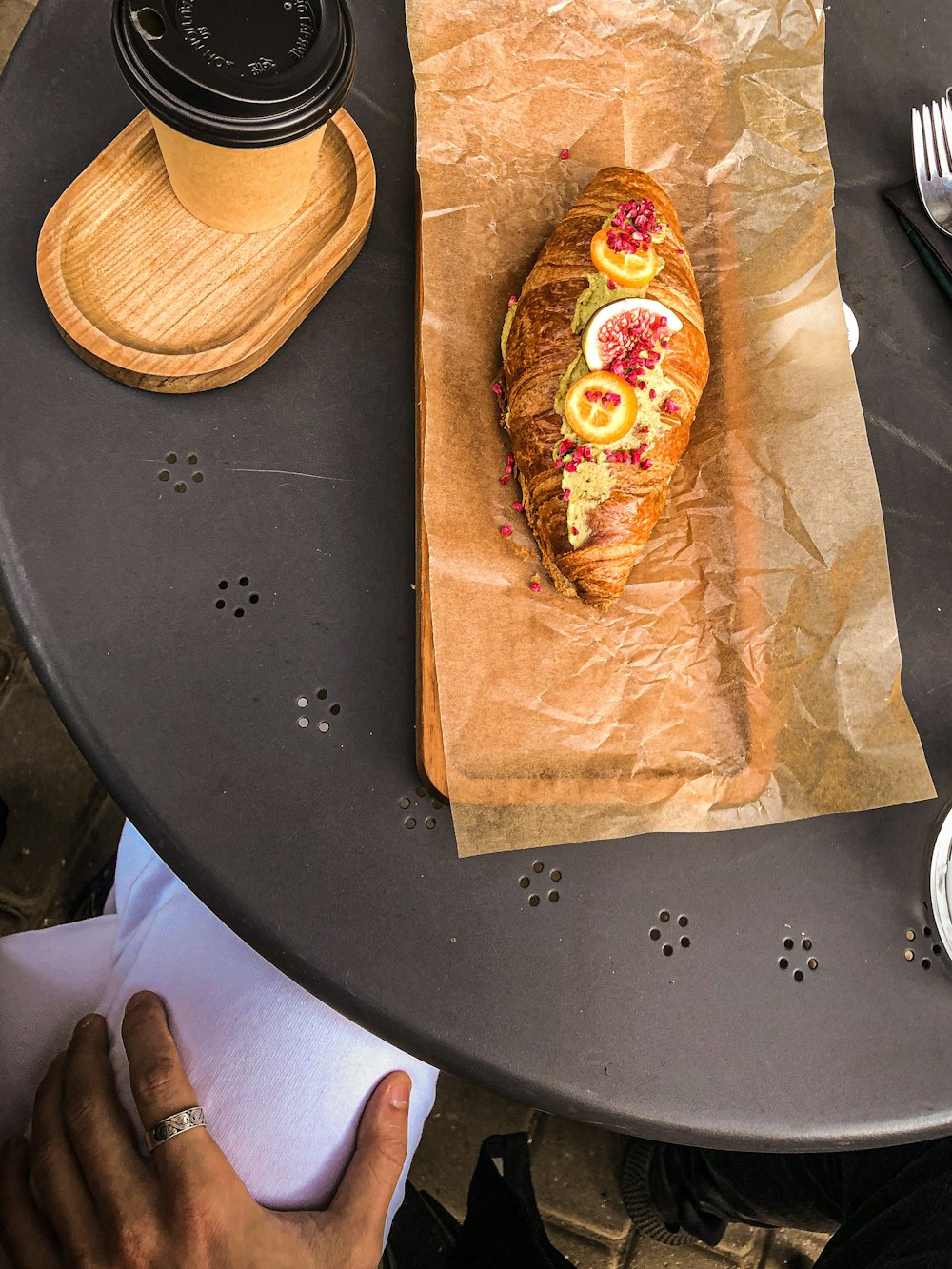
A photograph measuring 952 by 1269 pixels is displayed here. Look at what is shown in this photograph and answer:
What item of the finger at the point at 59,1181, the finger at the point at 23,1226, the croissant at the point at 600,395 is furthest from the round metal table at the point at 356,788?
the finger at the point at 23,1226

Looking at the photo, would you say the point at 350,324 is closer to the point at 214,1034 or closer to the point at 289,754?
the point at 289,754

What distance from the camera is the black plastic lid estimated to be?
1201 millimetres

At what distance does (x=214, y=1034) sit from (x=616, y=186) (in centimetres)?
168

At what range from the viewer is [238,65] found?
1.21m

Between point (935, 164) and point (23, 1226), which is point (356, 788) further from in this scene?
point (935, 164)

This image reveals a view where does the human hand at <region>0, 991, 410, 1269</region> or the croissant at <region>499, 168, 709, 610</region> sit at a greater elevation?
the croissant at <region>499, 168, 709, 610</region>

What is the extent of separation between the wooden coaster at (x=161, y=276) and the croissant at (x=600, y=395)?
15.4 inches

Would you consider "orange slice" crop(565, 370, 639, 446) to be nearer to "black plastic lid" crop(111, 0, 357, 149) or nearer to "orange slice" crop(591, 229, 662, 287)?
"orange slice" crop(591, 229, 662, 287)

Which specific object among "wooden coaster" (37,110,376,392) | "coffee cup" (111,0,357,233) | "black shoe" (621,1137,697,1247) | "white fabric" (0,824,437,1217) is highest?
"coffee cup" (111,0,357,233)

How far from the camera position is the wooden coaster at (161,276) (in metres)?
1.45

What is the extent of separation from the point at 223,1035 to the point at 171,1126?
6.2 inches

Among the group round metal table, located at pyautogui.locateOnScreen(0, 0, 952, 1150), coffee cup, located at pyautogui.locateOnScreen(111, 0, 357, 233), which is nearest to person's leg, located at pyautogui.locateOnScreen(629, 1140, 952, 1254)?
round metal table, located at pyautogui.locateOnScreen(0, 0, 952, 1150)

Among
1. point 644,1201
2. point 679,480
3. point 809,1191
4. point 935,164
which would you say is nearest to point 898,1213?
point 809,1191

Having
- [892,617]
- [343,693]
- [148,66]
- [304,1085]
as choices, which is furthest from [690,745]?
[148,66]
